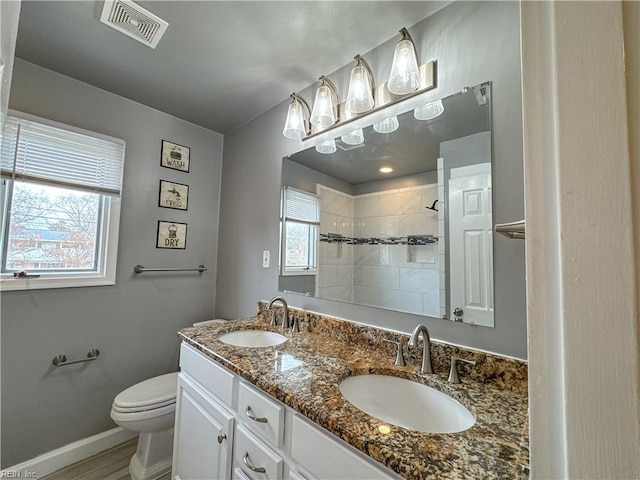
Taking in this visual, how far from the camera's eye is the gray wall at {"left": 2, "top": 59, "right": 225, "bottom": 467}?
1518 millimetres

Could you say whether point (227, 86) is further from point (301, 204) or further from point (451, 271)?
point (451, 271)

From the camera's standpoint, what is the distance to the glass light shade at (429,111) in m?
1.12

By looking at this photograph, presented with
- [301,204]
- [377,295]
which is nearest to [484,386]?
[377,295]

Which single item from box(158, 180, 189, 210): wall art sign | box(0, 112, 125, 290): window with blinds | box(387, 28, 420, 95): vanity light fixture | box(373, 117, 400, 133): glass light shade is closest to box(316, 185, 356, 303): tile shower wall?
box(373, 117, 400, 133): glass light shade

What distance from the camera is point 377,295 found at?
1269 mm

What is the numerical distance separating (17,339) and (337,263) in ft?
5.99

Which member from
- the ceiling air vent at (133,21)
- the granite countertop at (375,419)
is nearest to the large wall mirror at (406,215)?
the granite countertop at (375,419)

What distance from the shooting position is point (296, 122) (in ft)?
5.21

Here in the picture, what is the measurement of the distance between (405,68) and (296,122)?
0.67 metres

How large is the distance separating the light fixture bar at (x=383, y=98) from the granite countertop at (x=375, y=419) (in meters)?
1.11

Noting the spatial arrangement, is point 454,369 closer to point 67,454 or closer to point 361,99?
point 361,99

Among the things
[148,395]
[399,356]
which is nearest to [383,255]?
[399,356]

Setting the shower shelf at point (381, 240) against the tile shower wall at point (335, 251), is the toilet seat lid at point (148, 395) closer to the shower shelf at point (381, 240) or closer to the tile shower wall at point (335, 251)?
the tile shower wall at point (335, 251)

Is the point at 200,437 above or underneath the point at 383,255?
underneath
